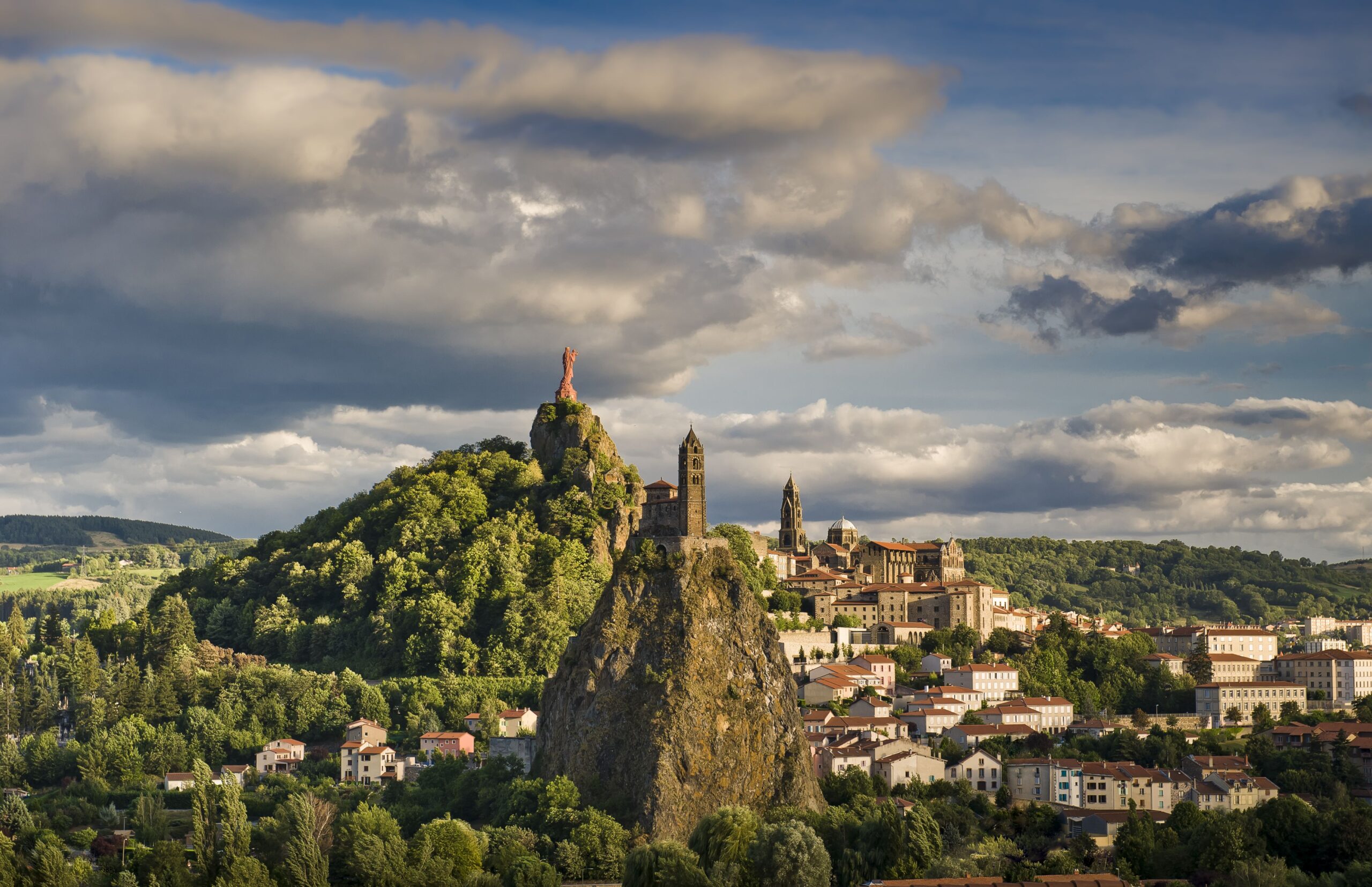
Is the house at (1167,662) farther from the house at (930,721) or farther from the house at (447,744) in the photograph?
the house at (447,744)

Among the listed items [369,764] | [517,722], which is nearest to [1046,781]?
[517,722]

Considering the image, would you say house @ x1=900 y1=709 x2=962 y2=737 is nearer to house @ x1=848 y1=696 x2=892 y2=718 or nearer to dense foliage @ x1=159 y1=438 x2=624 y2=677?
house @ x1=848 y1=696 x2=892 y2=718

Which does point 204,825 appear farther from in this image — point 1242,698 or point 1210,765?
point 1242,698

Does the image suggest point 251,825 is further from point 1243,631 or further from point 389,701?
point 1243,631

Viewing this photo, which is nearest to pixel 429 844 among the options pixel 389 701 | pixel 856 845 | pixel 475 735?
pixel 856 845

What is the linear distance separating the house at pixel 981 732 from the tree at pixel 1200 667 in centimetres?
1785

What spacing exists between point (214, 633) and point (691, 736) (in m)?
43.6

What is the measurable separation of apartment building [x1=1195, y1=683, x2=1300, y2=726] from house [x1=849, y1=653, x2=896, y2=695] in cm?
1858

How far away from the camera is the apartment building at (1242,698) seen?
101m

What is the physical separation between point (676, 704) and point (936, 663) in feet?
86.3

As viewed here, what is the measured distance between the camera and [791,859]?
6675cm

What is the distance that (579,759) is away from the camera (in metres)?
86.1

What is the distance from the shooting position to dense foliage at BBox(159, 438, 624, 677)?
4213 inches

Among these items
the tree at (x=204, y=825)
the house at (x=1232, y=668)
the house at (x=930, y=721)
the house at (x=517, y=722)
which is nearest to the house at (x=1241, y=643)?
the house at (x=1232, y=668)
